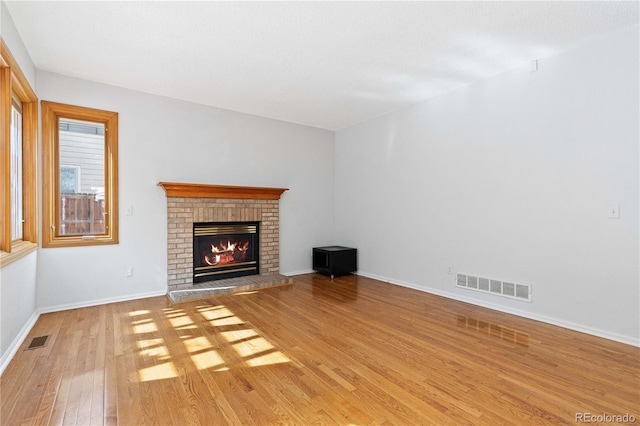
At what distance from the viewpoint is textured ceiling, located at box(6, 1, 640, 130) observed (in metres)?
2.44

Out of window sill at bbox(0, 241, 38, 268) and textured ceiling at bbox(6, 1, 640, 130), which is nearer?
window sill at bbox(0, 241, 38, 268)

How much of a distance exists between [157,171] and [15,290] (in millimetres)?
2030

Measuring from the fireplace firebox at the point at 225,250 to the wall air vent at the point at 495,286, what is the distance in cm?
307

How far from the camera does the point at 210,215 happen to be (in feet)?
15.0

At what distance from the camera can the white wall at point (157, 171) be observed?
3672 millimetres

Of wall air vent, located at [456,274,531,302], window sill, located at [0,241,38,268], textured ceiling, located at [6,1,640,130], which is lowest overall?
wall air vent, located at [456,274,531,302]

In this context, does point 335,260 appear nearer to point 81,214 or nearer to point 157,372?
point 157,372

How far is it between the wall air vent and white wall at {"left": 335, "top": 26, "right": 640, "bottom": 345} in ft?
0.22

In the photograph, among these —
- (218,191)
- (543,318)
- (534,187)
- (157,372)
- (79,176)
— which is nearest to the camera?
(157,372)

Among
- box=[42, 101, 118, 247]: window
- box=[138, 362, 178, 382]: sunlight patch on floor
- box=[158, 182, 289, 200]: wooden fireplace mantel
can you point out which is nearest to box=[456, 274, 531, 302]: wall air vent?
box=[158, 182, 289, 200]: wooden fireplace mantel

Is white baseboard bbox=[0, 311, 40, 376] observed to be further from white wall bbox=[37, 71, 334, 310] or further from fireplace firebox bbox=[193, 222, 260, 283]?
fireplace firebox bbox=[193, 222, 260, 283]

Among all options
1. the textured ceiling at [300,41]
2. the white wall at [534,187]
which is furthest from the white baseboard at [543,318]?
the textured ceiling at [300,41]

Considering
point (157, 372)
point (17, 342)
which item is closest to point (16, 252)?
point (17, 342)

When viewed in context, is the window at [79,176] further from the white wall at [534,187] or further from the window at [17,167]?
the white wall at [534,187]
